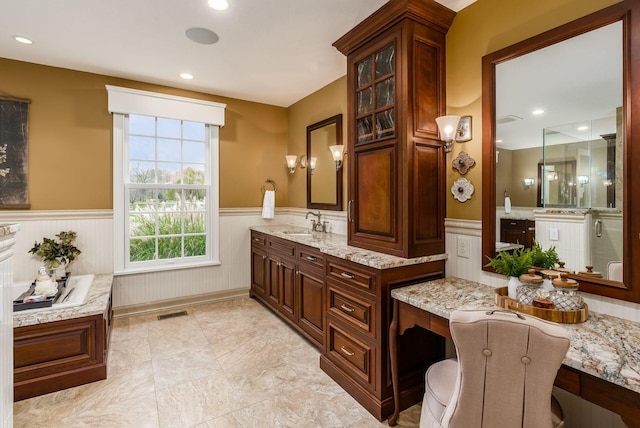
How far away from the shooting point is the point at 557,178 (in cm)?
172

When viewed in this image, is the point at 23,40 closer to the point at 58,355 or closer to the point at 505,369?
the point at 58,355

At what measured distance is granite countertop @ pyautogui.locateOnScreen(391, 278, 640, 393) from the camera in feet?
3.47

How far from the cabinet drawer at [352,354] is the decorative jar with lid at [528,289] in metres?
0.94

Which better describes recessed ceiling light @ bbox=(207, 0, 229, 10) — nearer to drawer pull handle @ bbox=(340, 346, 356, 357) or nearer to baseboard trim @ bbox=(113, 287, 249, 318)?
drawer pull handle @ bbox=(340, 346, 356, 357)

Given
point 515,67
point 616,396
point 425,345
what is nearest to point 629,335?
point 616,396

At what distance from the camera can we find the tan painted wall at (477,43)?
1.80 metres

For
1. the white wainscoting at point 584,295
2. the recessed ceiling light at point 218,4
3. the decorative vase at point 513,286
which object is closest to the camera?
the white wainscoting at point 584,295

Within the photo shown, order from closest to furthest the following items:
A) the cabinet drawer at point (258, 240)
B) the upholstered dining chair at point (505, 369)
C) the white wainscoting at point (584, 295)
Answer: the upholstered dining chair at point (505, 369) < the white wainscoting at point (584, 295) < the cabinet drawer at point (258, 240)

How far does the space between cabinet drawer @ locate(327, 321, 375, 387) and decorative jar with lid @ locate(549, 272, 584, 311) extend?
1074mm

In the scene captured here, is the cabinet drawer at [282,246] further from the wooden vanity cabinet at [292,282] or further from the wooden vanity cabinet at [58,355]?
the wooden vanity cabinet at [58,355]

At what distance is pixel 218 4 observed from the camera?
2.24m

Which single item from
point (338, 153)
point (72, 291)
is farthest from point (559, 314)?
point (72, 291)

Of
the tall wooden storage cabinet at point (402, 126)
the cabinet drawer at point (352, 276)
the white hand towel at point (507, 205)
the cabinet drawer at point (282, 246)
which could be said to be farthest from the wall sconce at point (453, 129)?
the cabinet drawer at point (282, 246)

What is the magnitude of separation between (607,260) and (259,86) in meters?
3.64
